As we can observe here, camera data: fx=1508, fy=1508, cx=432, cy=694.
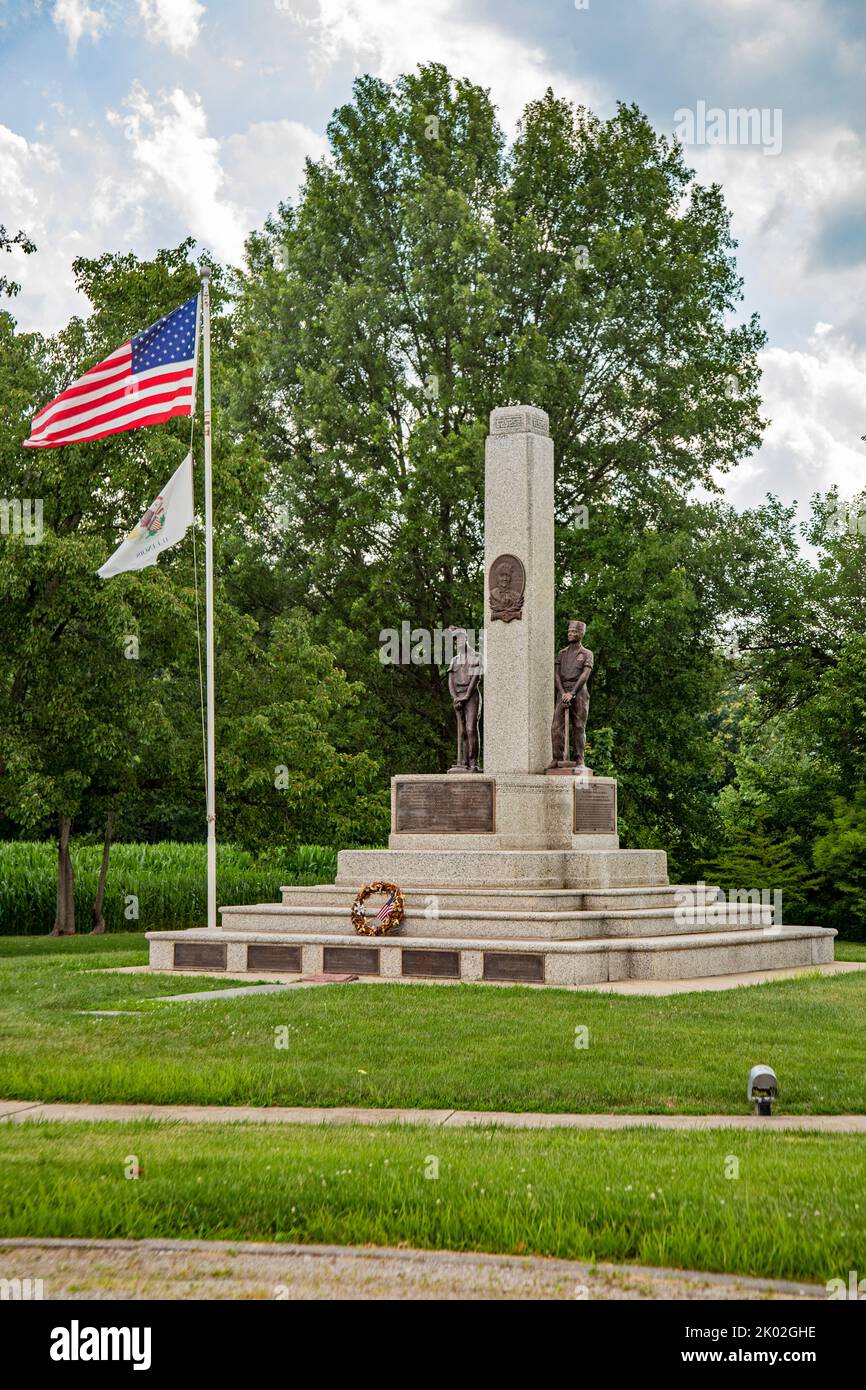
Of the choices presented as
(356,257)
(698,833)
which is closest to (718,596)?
(698,833)

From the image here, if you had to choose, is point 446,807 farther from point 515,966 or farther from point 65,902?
point 65,902

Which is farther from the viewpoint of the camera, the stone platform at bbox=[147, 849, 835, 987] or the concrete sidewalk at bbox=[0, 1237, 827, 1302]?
the stone platform at bbox=[147, 849, 835, 987]

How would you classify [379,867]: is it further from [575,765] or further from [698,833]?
[698,833]

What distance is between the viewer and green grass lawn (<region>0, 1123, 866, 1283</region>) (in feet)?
20.7

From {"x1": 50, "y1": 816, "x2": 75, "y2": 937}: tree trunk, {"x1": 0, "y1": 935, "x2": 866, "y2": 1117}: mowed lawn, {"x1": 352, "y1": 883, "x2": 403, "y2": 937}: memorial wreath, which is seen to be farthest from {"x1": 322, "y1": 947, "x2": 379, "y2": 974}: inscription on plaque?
{"x1": 50, "y1": 816, "x2": 75, "y2": 937}: tree trunk

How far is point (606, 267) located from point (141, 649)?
15.3 m

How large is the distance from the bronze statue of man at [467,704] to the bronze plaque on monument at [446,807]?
965mm

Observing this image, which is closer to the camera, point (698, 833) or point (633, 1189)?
point (633, 1189)

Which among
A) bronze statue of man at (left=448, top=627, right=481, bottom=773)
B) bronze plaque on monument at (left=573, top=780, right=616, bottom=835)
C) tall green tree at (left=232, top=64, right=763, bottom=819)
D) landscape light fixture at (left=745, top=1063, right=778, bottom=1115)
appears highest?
tall green tree at (left=232, top=64, right=763, bottom=819)

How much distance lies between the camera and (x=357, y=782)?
3188 centimetres

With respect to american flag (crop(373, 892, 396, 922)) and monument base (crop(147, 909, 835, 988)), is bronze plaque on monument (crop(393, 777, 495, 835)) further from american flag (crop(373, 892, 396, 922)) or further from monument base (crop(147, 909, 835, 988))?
monument base (crop(147, 909, 835, 988))

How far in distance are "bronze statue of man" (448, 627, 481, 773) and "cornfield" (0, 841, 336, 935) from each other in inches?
472

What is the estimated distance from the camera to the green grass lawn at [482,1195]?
6301 mm

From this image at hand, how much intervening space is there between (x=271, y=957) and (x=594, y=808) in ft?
17.1
